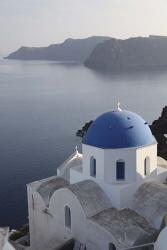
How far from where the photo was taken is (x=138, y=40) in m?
179

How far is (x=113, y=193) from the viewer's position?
16328mm

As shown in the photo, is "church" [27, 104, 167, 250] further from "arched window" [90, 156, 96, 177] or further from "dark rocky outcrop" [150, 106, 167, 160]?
"dark rocky outcrop" [150, 106, 167, 160]

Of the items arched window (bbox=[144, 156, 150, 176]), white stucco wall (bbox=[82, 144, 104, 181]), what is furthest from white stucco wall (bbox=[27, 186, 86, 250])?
arched window (bbox=[144, 156, 150, 176])

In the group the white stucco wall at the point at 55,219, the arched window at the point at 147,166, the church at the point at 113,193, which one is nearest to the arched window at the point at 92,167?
the church at the point at 113,193

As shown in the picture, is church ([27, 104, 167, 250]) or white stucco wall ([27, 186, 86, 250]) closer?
church ([27, 104, 167, 250])

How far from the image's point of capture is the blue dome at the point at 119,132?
1628 cm

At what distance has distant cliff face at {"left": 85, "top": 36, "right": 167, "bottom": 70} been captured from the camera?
6629 inches

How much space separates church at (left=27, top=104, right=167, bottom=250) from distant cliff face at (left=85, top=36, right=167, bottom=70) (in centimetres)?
14591

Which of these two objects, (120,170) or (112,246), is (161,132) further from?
(112,246)

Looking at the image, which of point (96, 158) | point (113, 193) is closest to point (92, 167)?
point (96, 158)

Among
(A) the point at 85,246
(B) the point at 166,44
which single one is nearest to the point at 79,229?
(A) the point at 85,246

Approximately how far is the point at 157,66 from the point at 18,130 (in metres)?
128

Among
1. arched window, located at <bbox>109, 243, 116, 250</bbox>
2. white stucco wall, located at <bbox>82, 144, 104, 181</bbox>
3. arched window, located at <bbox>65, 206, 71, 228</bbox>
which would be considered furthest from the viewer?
arched window, located at <bbox>65, 206, 71, 228</bbox>

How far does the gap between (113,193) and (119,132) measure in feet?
8.67
